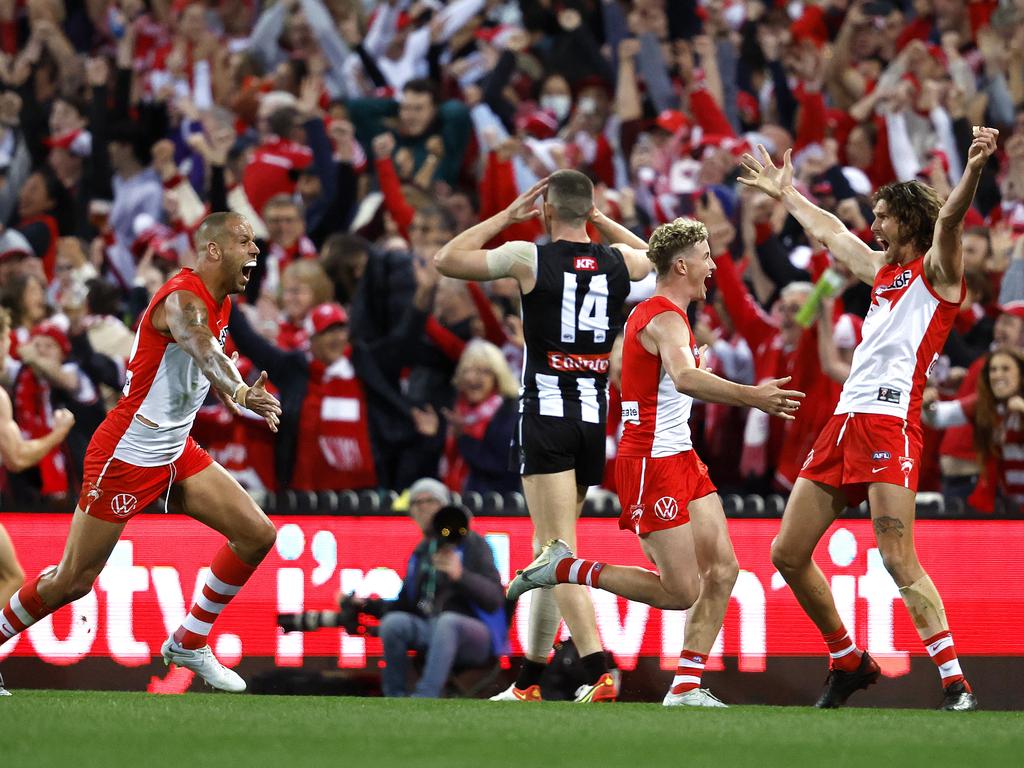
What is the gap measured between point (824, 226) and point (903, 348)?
0.90 m

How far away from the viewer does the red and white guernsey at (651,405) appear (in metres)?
8.82

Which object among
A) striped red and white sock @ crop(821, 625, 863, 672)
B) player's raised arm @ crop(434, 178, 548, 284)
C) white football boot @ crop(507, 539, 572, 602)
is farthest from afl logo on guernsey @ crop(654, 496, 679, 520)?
player's raised arm @ crop(434, 178, 548, 284)

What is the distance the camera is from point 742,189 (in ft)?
47.7

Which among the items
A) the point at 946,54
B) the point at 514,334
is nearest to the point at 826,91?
the point at 946,54

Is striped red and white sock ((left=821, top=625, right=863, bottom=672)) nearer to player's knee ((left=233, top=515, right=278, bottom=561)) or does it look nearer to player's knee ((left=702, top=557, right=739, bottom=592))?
player's knee ((left=702, top=557, right=739, bottom=592))

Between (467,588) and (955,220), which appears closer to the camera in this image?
(955,220)

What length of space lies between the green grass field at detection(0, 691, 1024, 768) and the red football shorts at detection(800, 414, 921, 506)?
3.73ft

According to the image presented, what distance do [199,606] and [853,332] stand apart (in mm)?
5169

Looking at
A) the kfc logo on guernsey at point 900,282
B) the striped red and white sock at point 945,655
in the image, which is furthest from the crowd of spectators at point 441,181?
the striped red and white sock at point 945,655

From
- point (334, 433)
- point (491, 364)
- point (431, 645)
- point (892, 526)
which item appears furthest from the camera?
→ point (334, 433)

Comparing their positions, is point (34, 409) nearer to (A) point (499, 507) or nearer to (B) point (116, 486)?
(A) point (499, 507)

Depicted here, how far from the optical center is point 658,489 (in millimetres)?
8711

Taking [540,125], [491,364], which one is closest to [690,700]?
[491,364]

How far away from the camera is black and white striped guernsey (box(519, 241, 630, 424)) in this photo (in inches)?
372
